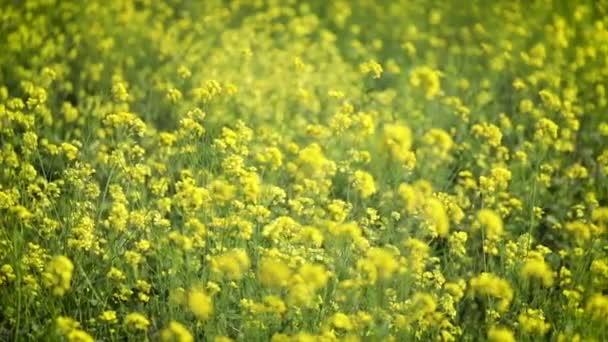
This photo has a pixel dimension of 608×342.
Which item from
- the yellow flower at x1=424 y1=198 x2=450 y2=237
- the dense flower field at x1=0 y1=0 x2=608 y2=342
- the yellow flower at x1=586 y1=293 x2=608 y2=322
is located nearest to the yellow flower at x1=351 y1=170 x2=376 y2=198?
the dense flower field at x1=0 y1=0 x2=608 y2=342

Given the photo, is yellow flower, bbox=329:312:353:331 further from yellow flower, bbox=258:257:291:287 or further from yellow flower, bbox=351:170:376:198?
yellow flower, bbox=351:170:376:198

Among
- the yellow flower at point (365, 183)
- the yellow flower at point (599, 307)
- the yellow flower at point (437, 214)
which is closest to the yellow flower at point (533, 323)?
the yellow flower at point (599, 307)

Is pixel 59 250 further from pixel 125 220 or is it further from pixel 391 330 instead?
pixel 391 330

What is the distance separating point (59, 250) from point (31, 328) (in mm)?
362

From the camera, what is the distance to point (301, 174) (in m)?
3.96

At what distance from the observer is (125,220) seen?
370cm

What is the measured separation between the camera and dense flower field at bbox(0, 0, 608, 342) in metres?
3.45

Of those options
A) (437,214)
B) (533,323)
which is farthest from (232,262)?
(533,323)

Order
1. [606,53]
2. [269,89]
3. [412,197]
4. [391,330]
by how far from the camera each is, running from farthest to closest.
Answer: [606,53], [269,89], [391,330], [412,197]

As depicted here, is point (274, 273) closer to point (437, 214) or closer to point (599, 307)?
point (437, 214)

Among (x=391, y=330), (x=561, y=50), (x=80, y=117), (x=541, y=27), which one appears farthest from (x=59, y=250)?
(x=541, y=27)

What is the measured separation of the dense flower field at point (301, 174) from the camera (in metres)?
3.45

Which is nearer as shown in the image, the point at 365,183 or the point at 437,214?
the point at 437,214

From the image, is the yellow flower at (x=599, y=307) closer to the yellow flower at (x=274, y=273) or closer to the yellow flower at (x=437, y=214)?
the yellow flower at (x=437, y=214)
